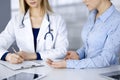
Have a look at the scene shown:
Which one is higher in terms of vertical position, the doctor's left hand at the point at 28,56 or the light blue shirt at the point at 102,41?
the light blue shirt at the point at 102,41

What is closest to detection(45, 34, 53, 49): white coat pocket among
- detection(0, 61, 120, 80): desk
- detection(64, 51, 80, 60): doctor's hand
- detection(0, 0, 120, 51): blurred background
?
detection(64, 51, 80, 60): doctor's hand

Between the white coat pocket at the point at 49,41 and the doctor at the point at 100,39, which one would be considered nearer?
the doctor at the point at 100,39

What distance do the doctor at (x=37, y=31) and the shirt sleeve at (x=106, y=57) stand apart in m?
0.37

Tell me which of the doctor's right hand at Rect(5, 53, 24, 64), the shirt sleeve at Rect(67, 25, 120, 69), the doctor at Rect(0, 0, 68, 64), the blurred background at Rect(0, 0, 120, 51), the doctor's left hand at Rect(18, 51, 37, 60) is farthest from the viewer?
the blurred background at Rect(0, 0, 120, 51)

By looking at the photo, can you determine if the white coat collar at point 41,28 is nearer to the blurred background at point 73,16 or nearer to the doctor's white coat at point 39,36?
the doctor's white coat at point 39,36

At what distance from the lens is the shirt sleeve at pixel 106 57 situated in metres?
1.50

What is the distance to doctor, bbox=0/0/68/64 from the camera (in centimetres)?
194

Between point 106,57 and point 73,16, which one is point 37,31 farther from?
point 73,16

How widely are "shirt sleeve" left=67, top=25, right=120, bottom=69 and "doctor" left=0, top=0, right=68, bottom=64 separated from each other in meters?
0.37

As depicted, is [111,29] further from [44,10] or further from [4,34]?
[4,34]

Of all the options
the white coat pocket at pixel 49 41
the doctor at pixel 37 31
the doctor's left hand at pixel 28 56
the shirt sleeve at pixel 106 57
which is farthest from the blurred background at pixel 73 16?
the shirt sleeve at pixel 106 57

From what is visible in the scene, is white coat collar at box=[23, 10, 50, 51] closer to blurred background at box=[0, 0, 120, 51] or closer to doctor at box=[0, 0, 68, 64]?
doctor at box=[0, 0, 68, 64]

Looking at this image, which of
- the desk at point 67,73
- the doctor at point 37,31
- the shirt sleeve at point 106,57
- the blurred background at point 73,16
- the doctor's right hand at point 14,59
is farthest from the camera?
the blurred background at point 73,16

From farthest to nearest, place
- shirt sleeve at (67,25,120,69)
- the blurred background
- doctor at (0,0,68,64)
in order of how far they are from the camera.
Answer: the blurred background, doctor at (0,0,68,64), shirt sleeve at (67,25,120,69)
